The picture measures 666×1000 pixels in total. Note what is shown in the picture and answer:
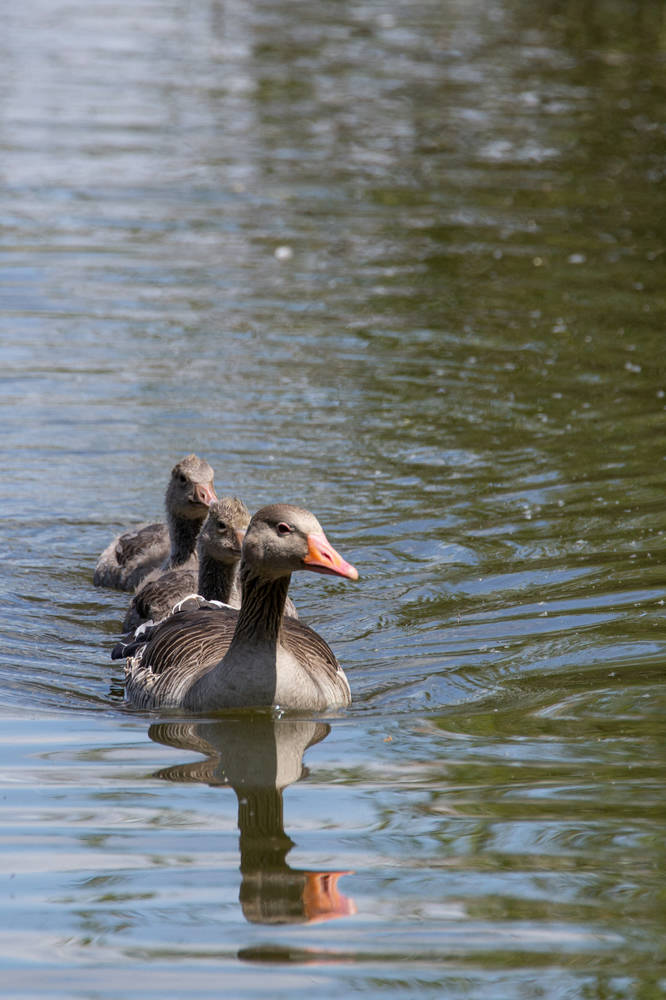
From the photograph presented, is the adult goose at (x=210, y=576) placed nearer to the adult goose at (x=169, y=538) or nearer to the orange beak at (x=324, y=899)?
the adult goose at (x=169, y=538)

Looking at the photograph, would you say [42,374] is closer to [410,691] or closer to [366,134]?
[410,691]

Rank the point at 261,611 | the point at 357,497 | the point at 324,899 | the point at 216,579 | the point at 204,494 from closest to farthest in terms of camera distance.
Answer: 1. the point at 324,899
2. the point at 261,611
3. the point at 216,579
4. the point at 204,494
5. the point at 357,497

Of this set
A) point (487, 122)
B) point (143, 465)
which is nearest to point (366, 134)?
point (487, 122)

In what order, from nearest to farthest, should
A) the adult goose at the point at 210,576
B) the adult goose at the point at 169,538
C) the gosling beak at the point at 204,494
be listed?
the adult goose at the point at 210,576, the gosling beak at the point at 204,494, the adult goose at the point at 169,538

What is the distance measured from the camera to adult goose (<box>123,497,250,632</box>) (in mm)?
11141

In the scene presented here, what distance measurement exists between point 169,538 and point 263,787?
494cm

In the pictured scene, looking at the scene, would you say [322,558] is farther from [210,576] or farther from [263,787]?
[210,576]

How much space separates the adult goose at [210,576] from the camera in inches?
439

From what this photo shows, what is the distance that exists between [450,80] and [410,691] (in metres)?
25.7

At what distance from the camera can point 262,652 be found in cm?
939

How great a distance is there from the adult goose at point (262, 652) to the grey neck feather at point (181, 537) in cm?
230

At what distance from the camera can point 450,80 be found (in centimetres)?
3344

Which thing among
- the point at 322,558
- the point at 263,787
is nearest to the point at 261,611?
the point at 322,558

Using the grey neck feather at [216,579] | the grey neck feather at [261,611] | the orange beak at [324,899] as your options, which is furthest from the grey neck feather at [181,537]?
the orange beak at [324,899]
